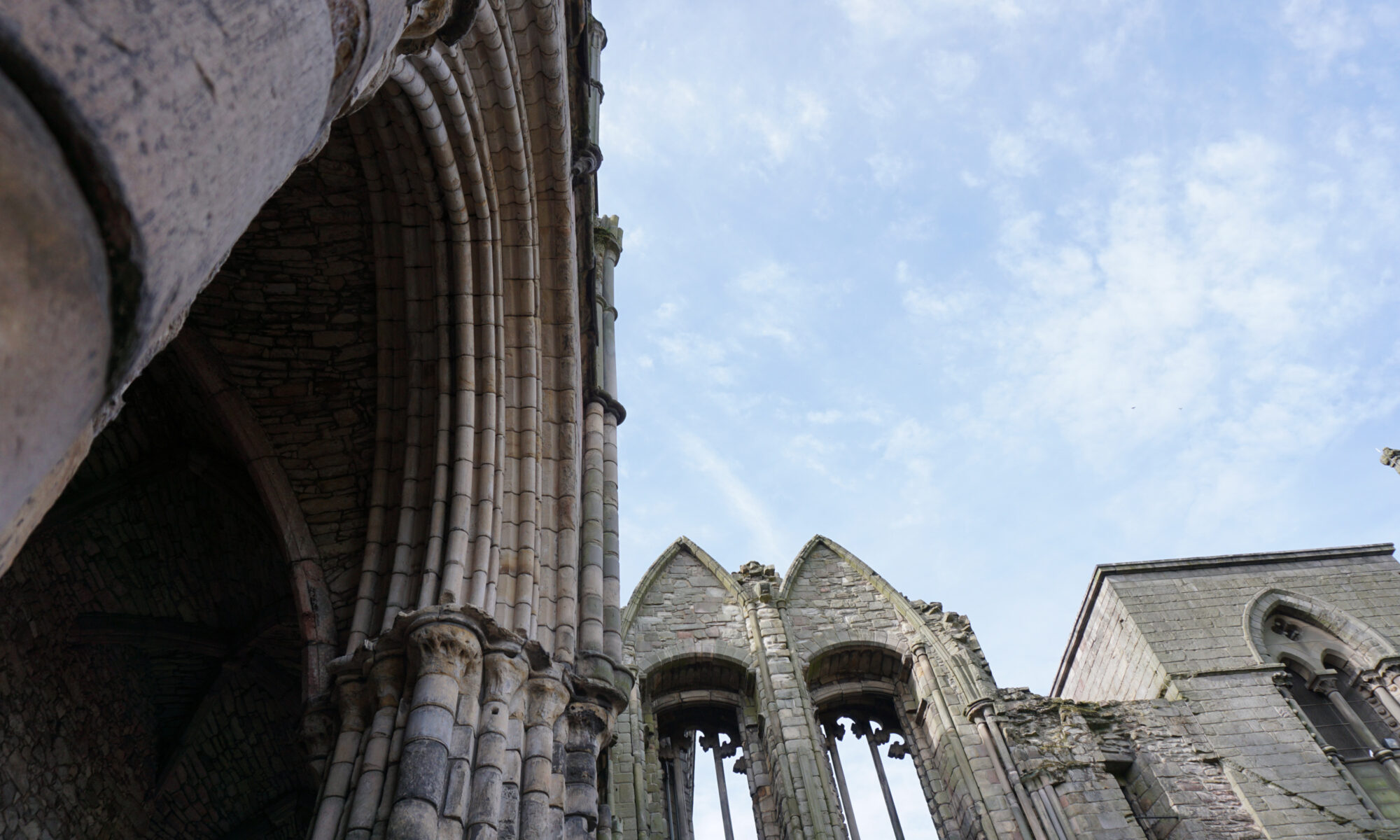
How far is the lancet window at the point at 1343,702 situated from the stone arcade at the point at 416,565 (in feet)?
Result: 0.15

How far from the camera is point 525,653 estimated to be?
430 centimetres

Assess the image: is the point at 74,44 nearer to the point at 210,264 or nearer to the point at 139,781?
the point at 210,264

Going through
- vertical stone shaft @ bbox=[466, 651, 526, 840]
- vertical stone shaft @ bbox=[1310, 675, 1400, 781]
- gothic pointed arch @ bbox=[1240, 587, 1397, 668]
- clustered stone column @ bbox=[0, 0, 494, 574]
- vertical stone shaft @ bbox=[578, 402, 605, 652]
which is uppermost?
gothic pointed arch @ bbox=[1240, 587, 1397, 668]

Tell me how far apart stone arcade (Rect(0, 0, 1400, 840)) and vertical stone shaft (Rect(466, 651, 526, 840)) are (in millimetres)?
15

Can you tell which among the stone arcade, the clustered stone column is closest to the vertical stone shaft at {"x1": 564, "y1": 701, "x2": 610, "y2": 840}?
the stone arcade

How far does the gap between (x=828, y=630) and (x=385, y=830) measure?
751 centimetres

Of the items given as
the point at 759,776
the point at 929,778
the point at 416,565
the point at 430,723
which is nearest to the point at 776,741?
the point at 759,776

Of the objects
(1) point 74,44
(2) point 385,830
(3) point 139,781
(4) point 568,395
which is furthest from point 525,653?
(3) point 139,781

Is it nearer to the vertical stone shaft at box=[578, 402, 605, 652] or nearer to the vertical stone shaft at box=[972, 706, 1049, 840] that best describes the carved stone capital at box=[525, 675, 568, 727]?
the vertical stone shaft at box=[578, 402, 605, 652]

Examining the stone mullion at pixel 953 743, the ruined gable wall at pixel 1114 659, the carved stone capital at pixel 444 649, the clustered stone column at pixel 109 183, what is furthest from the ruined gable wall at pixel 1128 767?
the clustered stone column at pixel 109 183

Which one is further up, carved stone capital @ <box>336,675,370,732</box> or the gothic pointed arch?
the gothic pointed arch

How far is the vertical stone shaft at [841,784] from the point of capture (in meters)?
8.77

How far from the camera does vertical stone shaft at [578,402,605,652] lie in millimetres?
5039

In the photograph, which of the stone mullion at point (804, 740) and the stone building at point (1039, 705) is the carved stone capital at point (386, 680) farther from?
the stone mullion at point (804, 740)
